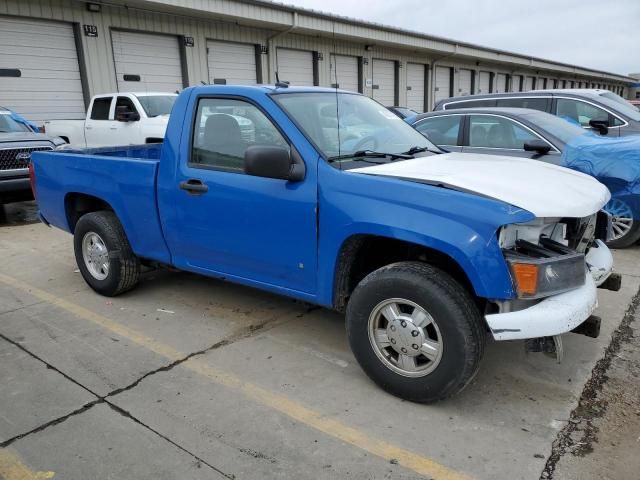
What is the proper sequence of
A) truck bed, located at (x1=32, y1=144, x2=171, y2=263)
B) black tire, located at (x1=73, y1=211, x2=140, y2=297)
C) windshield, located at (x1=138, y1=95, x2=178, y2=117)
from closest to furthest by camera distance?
truck bed, located at (x1=32, y1=144, x2=171, y2=263) → black tire, located at (x1=73, y1=211, x2=140, y2=297) → windshield, located at (x1=138, y1=95, x2=178, y2=117)

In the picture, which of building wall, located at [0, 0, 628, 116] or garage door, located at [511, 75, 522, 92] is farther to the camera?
garage door, located at [511, 75, 522, 92]

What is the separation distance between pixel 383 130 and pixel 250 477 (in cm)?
259

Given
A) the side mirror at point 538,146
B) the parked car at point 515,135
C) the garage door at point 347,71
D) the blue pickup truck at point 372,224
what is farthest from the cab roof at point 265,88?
the garage door at point 347,71

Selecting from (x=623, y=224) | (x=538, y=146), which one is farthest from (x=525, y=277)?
(x=623, y=224)

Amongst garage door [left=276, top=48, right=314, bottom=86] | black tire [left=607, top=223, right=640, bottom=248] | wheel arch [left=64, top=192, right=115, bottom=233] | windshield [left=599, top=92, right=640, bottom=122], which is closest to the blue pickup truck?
wheel arch [left=64, top=192, right=115, bottom=233]

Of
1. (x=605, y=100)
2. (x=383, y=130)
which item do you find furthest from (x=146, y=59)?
(x=383, y=130)

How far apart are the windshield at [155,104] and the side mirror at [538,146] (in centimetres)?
760

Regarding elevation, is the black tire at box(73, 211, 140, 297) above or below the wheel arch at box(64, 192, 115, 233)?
below

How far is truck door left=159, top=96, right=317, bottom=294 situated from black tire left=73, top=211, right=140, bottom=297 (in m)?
0.69

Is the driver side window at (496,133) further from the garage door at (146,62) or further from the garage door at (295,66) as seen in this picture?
the garage door at (295,66)

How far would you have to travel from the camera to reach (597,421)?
291cm

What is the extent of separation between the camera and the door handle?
3793 millimetres

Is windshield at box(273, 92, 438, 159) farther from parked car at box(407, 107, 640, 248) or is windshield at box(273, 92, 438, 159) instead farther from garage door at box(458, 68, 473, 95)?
garage door at box(458, 68, 473, 95)

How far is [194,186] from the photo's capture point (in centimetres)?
383
